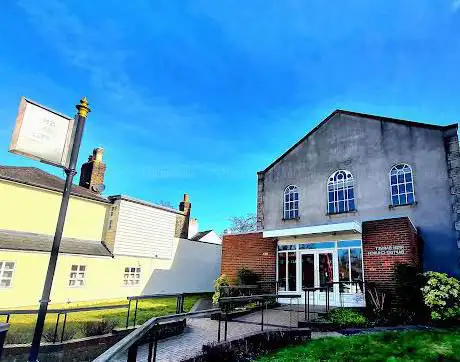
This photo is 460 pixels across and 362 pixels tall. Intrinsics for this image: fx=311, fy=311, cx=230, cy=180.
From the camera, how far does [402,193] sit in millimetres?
14500

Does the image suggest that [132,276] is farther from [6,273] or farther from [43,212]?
[6,273]

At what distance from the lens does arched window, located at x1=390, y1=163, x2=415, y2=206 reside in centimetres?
1428

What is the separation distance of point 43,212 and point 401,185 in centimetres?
1840

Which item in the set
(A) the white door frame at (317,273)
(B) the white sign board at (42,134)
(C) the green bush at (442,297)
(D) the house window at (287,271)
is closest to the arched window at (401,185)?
(A) the white door frame at (317,273)

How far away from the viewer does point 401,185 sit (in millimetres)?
14586

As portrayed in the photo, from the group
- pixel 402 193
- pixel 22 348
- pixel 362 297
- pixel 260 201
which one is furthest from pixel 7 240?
pixel 402 193

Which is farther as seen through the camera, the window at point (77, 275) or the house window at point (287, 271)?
the window at point (77, 275)

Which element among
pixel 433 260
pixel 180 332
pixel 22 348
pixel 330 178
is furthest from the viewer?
pixel 330 178

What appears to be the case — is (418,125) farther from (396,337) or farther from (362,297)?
(396,337)

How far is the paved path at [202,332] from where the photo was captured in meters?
6.15

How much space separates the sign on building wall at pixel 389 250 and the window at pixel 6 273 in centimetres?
1581

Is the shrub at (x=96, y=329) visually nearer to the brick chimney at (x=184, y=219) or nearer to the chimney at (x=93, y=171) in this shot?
the chimney at (x=93, y=171)

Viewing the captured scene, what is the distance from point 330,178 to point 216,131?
9.18 m

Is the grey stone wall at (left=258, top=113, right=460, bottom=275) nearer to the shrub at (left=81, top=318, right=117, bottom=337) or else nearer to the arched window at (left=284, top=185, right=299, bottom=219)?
the arched window at (left=284, top=185, right=299, bottom=219)
